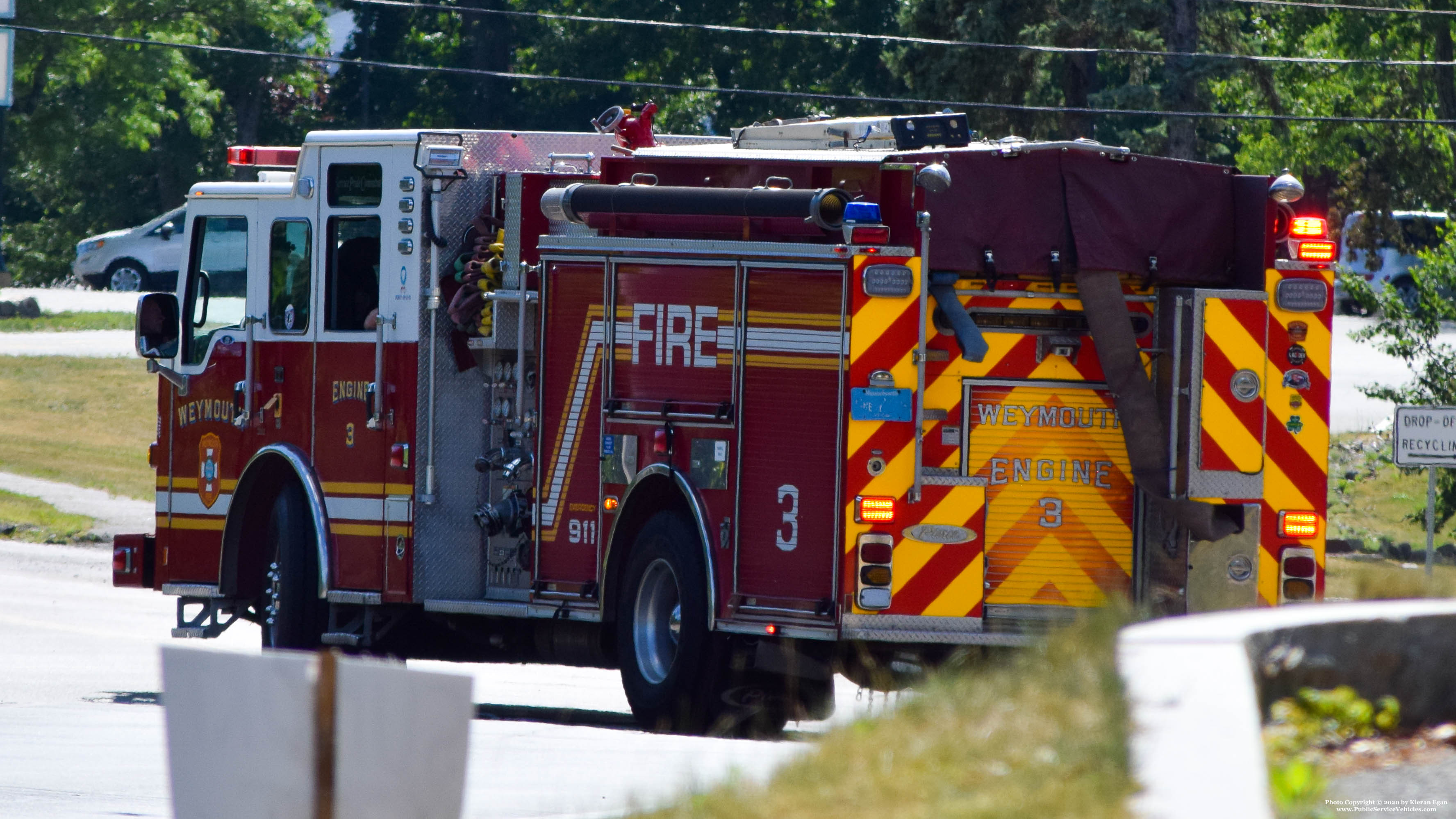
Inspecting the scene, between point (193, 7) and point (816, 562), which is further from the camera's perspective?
point (193, 7)

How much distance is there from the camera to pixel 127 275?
4025 cm

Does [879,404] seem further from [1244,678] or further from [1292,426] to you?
[1244,678]

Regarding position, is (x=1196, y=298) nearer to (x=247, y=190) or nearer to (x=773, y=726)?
(x=773, y=726)

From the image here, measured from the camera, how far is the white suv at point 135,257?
1545 inches

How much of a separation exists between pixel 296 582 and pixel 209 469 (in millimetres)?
1150

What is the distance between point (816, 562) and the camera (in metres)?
8.79

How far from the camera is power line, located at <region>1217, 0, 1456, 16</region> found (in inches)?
1209

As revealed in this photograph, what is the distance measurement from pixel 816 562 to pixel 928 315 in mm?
1230

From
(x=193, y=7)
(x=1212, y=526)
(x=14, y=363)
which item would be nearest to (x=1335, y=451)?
(x=1212, y=526)

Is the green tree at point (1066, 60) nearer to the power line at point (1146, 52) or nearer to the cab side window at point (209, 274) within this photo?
the power line at point (1146, 52)

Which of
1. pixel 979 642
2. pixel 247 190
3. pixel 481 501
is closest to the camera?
pixel 979 642

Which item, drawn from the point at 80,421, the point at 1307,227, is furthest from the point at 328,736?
the point at 80,421

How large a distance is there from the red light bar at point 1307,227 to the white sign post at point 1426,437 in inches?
231

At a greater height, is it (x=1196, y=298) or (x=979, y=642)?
(x=1196, y=298)
